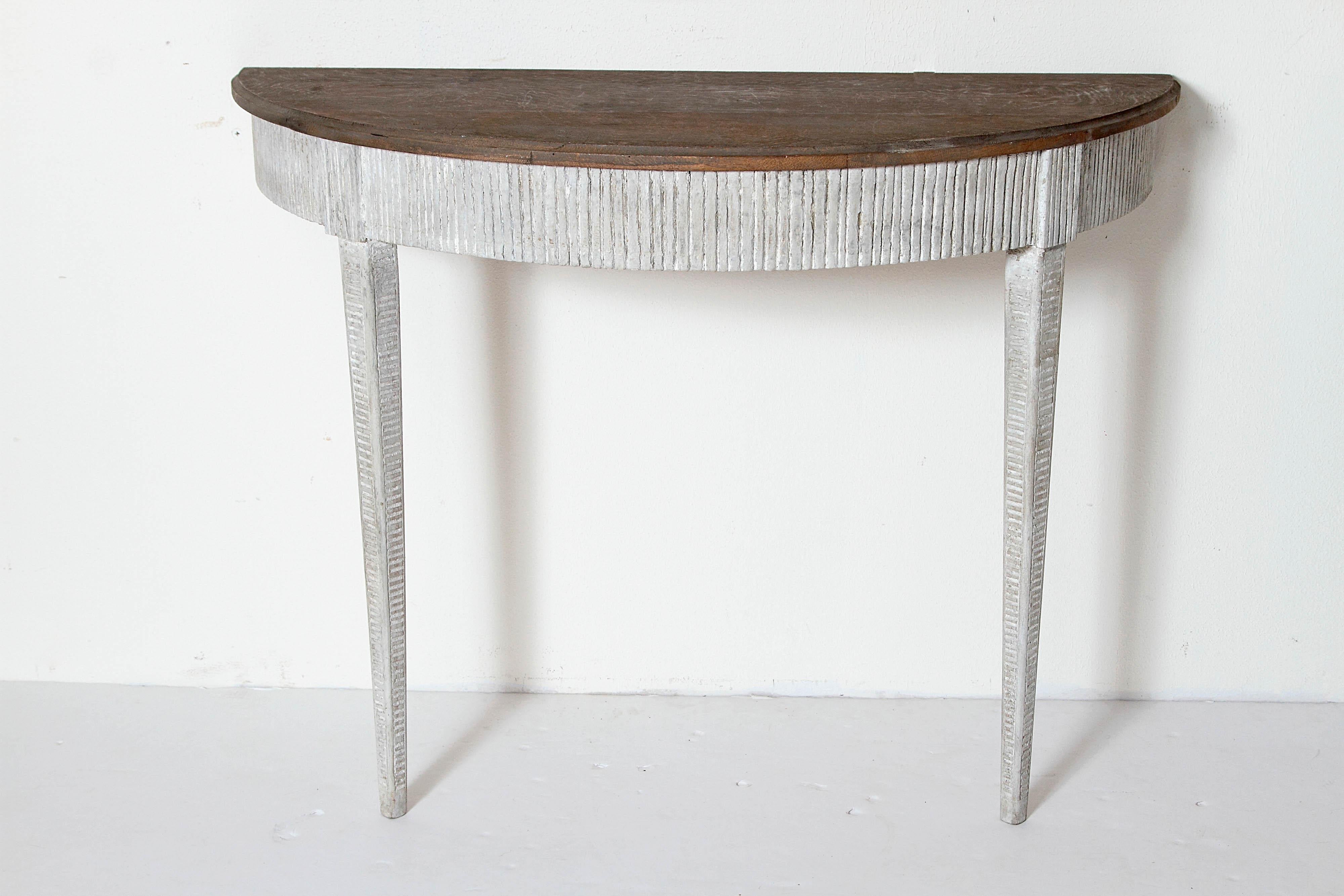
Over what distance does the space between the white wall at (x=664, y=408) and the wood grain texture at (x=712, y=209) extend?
1.27ft

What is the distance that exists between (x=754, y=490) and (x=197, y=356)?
0.73m

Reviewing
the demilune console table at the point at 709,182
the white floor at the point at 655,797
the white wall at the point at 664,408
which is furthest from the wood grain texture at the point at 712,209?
the white floor at the point at 655,797

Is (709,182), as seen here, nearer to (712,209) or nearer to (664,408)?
(712,209)

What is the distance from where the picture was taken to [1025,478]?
5.02 feet

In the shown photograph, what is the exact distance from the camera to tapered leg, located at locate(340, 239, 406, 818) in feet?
4.83

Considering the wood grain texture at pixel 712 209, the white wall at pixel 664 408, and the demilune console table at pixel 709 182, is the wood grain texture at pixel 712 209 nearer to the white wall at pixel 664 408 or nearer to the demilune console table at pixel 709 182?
the demilune console table at pixel 709 182

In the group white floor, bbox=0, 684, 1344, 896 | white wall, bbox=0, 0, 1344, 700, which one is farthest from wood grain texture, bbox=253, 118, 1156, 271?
white floor, bbox=0, 684, 1344, 896

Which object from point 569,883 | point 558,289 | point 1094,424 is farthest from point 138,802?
point 1094,424

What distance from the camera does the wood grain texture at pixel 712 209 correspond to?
1283 millimetres

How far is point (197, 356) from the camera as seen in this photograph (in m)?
1.86

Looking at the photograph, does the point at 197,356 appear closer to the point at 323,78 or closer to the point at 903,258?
the point at 323,78

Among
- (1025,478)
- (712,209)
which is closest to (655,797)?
(1025,478)

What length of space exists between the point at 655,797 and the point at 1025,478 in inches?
23.0

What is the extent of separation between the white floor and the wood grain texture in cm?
70
